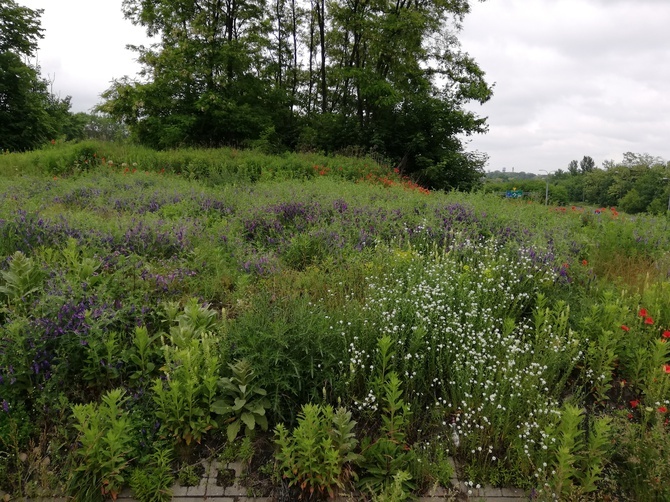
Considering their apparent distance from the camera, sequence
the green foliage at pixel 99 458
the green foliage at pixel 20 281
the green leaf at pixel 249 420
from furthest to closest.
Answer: the green foliage at pixel 20 281 < the green leaf at pixel 249 420 < the green foliage at pixel 99 458

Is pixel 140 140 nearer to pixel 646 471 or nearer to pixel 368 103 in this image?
pixel 368 103

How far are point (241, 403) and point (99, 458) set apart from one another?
2.72 ft

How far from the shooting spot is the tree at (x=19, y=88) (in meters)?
23.1

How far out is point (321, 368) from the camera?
3078 millimetres

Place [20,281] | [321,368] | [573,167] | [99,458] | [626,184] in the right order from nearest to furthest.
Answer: [99,458]
[321,368]
[20,281]
[626,184]
[573,167]

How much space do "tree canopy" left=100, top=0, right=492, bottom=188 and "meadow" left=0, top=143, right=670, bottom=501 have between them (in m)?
12.2

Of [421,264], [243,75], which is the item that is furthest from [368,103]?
[421,264]

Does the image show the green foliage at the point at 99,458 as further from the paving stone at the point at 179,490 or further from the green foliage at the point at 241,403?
the green foliage at the point at 241,403

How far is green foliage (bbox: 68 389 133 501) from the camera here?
95.0 inches

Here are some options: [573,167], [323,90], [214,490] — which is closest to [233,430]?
[214,490]

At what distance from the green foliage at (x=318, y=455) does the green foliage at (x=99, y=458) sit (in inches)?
35.6

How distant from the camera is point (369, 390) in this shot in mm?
3008

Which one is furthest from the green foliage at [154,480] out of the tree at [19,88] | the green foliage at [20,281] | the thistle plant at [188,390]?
the tree at [19,88]

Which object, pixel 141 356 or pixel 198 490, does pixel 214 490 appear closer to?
pixel 198 490
